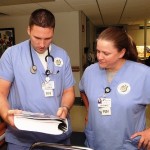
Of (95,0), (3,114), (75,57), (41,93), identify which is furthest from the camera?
(75,57)

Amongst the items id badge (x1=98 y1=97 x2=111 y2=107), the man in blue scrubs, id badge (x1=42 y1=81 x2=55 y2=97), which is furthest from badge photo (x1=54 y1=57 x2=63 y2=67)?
id badge (x1=98 y1=97 x2=111 y2=107)

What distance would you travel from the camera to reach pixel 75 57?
581cm

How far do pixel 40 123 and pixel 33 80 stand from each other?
0.38 m

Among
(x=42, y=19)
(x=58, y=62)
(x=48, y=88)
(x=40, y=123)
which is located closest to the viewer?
(x=40, y=123)

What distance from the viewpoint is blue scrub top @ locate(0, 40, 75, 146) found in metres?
1.51

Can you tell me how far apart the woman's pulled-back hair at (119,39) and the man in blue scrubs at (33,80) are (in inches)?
13.8

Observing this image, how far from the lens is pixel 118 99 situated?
147 centimetres

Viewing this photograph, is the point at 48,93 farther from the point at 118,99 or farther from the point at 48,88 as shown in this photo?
the point at 118,99

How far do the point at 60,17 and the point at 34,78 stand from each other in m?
Result: 4.55

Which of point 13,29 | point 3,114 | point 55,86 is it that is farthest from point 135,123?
point 13,29

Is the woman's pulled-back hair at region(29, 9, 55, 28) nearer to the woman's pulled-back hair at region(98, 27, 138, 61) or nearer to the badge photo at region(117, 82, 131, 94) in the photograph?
the woman's pulled-back hair at region(98, 27, 138, 61)

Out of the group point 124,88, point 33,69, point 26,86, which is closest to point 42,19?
point 33,69

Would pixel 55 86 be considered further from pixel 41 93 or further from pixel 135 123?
pixel 135 123

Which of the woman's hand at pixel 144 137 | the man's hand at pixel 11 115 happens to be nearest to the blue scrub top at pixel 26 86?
the man's hand at pixel 11 115
